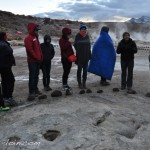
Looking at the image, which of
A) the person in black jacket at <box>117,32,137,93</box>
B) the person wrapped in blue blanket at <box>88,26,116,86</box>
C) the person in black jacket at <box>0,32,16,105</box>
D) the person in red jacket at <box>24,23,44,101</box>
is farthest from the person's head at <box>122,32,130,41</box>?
the person in black jacket at <box>0,32,16,105</box>

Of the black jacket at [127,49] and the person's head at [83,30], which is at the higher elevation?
the person's head at [83,30]

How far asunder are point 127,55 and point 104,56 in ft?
2.80

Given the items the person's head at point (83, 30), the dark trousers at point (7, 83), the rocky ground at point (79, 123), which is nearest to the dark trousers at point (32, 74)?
the rocky ground at point (79, 123)

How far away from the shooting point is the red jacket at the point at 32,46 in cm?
894

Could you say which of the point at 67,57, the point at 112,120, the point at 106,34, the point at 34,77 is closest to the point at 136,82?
the point at 106,34

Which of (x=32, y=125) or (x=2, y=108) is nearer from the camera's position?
(x=32, y=125)

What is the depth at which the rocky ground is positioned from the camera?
6305 mm

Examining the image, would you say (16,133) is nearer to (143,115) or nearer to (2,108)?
(2,108)

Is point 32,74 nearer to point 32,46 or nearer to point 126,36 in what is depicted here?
point 32,46

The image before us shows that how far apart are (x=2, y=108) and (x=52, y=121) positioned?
144cm

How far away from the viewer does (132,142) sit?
6457 millimetres

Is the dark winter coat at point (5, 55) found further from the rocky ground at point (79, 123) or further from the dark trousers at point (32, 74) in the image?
the rocky ground at point (79, 123)

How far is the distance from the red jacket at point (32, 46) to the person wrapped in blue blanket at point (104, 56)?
2.16m

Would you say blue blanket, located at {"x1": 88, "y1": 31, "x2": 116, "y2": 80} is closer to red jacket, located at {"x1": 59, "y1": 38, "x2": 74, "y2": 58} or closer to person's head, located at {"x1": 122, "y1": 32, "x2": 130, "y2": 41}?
person's head, located at {"x1": 122, "y1": 32, "x2": 130, "y2": 41}
